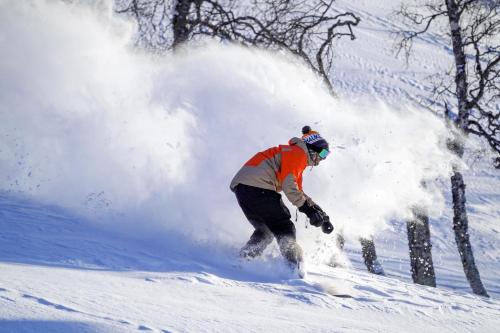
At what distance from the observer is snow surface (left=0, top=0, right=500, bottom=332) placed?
4.02m

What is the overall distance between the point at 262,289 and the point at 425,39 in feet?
141

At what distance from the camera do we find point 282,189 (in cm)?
544

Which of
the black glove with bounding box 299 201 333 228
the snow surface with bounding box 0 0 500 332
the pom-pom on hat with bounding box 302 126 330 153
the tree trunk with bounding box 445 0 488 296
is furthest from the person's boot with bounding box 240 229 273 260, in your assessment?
the tree trunk with bounding box 445 0 488 296

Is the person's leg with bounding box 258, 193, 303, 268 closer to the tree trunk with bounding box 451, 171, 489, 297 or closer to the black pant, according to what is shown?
the black pant

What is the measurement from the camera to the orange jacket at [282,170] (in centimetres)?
535

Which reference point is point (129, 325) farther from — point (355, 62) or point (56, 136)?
point (355, 62)

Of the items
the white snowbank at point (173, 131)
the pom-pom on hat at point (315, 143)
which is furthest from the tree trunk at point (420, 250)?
the pom-pom on hat at point (315, 143)

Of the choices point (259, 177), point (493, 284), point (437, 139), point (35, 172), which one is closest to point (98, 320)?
point (259, 177)

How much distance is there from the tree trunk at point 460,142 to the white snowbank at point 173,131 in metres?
0.90

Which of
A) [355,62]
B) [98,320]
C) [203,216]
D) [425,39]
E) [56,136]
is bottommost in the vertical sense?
[98,320]

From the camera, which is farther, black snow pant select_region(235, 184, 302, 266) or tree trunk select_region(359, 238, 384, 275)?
tree trunk select_region(359, 238, 384, 275)

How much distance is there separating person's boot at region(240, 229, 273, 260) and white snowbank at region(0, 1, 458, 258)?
0.77m

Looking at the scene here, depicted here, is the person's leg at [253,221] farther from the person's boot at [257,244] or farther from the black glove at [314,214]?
the black glove at [314,214]

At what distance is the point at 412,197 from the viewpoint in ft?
26.4
